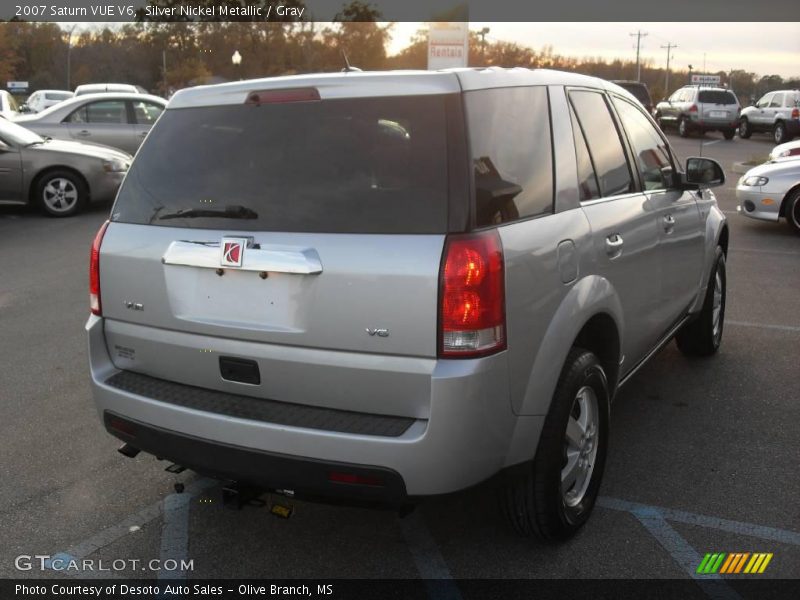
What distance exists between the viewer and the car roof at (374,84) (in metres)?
2.86

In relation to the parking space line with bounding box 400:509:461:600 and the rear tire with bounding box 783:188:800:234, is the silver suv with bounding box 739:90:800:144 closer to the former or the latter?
the rear tire with bounding box 783:188:800:234

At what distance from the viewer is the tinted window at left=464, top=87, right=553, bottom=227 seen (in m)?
2.83

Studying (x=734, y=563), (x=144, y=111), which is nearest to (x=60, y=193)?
(x=144, y=111)

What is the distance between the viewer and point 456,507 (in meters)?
3.69

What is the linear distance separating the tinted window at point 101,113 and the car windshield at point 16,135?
255cm

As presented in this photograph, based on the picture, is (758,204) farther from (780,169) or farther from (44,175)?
(44,175)

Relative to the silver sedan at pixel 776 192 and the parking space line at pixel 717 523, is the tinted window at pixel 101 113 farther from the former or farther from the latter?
the parking space line at pixel 717 523

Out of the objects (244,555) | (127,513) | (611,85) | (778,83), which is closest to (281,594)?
(244,555)

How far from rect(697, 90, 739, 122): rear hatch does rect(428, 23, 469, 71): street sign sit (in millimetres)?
12429

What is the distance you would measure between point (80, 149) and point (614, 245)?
1086 centimetres

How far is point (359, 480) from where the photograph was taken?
274 cm

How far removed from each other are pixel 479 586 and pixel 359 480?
2.39 ft

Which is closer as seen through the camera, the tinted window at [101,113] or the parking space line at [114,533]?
the parking space line at [114,533]

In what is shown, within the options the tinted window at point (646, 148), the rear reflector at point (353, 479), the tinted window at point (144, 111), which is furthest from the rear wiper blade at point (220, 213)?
the tinted window at point (144, 111)
